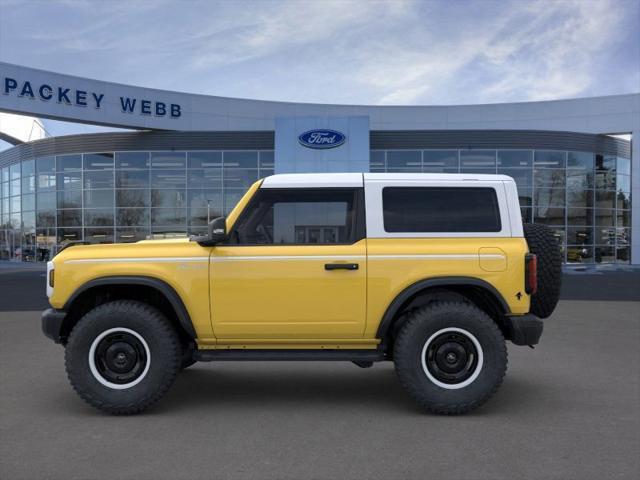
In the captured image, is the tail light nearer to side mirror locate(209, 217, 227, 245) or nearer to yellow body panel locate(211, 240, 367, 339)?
yellow body panel locate(211, 240, 367, 339)

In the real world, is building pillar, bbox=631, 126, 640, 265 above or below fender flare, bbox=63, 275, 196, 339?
above

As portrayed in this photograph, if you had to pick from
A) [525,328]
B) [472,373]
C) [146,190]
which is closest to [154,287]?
[472,373]

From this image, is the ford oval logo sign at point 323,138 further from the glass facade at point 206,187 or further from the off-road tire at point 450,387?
the off-road tire at point 450,387

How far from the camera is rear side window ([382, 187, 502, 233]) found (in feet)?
15.2

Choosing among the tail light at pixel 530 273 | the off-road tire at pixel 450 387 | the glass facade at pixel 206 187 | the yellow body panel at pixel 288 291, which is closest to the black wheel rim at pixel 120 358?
the yellow body panel at pixel 288 291

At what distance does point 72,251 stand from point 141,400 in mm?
1437

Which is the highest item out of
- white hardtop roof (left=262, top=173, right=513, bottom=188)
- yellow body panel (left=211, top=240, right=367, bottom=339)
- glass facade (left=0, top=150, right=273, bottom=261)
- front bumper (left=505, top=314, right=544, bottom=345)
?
glass facade (left=0, top=150, right=273, bottom=261)

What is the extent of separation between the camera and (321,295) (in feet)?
14.7

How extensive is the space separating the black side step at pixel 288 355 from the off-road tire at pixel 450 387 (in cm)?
Answer: 29

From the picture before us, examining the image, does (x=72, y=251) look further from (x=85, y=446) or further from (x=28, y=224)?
(x=28, y=224)

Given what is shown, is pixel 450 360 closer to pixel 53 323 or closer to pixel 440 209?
pixel 440 209

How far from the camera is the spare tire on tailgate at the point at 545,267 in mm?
4746

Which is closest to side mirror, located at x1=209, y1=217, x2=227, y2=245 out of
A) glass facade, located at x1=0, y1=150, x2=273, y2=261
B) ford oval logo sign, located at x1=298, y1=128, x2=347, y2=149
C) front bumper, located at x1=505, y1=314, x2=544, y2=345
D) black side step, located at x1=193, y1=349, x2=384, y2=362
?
black side step, located at x1=193, y1=349, x2=384, y2=362

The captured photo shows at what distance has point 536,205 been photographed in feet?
89.0
